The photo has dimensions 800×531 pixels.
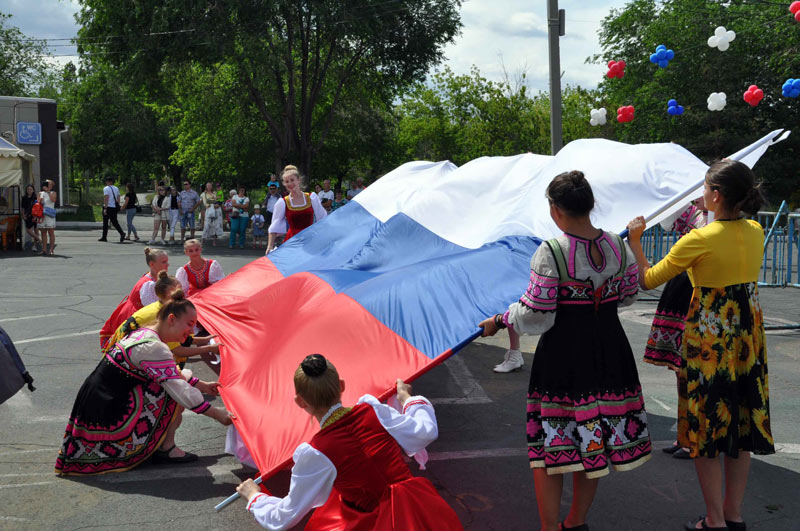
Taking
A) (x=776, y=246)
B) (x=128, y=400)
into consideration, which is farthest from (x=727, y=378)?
(x=776, y=246)

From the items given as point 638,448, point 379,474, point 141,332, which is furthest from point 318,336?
point 638,448

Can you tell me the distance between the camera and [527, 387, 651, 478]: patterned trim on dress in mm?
3395

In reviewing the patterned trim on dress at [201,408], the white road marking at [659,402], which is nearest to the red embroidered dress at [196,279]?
the patterned trim on dress at [201,408]

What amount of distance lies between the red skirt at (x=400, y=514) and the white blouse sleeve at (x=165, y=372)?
1471 mm

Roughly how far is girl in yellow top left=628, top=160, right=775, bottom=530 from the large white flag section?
2.77ft

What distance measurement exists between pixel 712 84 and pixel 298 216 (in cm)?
3556

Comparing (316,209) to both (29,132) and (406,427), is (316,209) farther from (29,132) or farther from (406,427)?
(29,132)

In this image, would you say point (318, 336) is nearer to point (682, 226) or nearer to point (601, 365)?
point (601, 365)

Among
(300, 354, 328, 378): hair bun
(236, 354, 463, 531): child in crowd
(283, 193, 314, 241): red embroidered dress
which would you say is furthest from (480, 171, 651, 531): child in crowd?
(283, 193, 314, 241): red embroidered dress

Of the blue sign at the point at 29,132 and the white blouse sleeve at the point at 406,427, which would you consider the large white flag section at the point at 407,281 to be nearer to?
the white blouse sleeve at the point at 406,427

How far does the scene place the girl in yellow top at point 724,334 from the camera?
142 inches

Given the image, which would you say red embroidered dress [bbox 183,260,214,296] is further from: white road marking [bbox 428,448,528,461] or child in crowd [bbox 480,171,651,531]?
child in crowd [bbox 480,171,651,531]

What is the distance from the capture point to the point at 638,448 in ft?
11.5

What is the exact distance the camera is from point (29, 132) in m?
33.8
